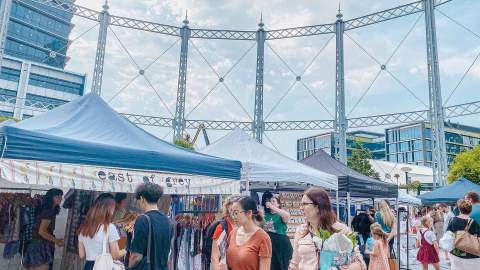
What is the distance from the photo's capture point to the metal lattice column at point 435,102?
16.6 m

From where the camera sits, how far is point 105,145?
13.5 feet

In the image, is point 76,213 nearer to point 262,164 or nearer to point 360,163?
point 262,164

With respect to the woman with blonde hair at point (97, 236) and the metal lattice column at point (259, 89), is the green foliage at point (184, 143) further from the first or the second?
the woman with blonde hair at point (97, 236)

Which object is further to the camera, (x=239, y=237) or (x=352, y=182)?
(x=352, y=182)

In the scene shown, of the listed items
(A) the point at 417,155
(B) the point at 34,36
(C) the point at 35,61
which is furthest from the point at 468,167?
(B) the point at 34,36

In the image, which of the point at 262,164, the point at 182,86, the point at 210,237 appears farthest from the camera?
the point at 182,86

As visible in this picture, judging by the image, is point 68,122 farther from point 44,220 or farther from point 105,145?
point 44,220

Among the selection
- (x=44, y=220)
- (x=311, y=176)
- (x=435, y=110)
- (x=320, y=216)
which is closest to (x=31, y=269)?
(x=44, y=220)

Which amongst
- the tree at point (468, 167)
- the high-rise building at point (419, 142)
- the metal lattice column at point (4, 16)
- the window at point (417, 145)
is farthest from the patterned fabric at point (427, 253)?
the window at point (417, 145)

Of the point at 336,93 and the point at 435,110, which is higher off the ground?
the point at 336,93

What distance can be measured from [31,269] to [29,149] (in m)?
1.88

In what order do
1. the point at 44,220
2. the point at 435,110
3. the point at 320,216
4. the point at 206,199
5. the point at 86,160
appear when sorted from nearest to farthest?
the point at 320,216, the point at 86,160, the point at 44,220, the point at 206,199, the point at 435,110

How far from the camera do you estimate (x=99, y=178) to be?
4016mm

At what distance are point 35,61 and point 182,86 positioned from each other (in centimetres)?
4708
